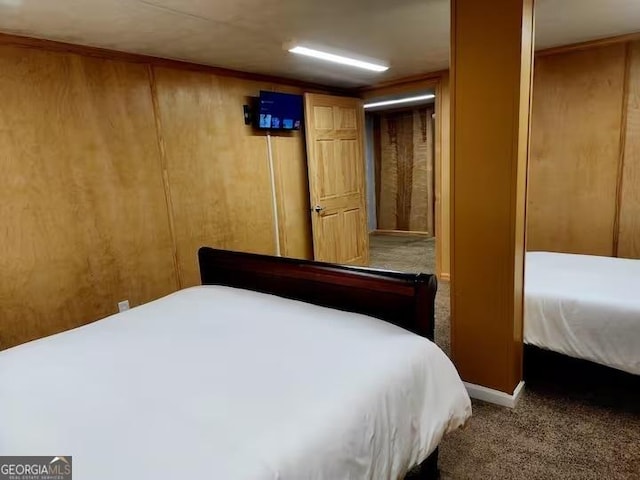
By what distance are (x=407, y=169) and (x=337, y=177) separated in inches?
118

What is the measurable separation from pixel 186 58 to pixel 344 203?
245cm

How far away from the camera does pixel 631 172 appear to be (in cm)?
351

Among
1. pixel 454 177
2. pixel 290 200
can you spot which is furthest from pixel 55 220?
pixel 454 177

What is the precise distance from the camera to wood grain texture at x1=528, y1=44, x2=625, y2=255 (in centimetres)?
356

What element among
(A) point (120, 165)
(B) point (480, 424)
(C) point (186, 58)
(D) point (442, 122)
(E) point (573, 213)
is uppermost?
(C) point (186, 58)

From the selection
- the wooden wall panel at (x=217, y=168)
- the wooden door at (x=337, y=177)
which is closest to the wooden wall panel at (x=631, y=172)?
the wooden door at (x=337, y=177)

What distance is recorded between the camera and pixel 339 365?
1451mm

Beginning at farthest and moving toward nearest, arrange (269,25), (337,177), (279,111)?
(337,177)
(279,111)
(269,25)

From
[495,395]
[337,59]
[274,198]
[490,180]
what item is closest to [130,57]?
[337,59]

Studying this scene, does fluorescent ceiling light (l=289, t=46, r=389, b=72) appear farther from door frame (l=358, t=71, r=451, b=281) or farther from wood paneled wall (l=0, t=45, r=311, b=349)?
wood paneled wall (l=0, t=45, r=311, b=349)

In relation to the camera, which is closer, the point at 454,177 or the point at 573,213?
the point at 454,177

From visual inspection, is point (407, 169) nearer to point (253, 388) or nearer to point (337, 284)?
point (337, 284)

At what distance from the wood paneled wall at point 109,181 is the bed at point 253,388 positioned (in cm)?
115

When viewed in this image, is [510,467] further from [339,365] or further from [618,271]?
[618,271]
